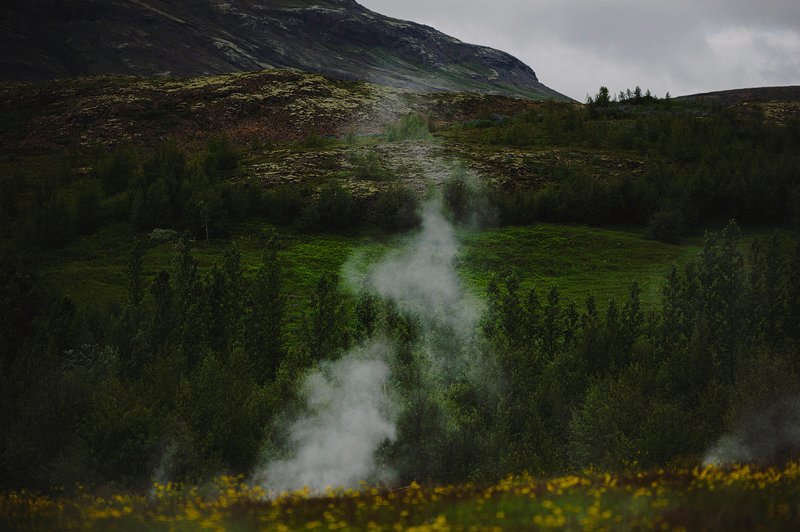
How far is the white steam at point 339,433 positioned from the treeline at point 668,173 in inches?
2180

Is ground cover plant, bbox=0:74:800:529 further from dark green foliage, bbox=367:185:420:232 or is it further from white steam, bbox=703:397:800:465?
dark green foliage, bbox=367:185:420:232

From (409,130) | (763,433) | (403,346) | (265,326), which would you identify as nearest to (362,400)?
(403,346)

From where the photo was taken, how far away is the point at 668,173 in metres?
91.3

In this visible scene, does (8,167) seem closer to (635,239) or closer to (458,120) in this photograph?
(458,120)

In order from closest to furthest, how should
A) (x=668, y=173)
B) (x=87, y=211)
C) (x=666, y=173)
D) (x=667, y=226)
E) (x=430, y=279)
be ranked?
(x=430, y=279), (x=667, y=226), (x=87, y=211), (x=666, y=173), (x=668, y=173)

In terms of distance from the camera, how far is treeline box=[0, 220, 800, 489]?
82.7 feet

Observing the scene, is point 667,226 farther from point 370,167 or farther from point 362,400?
point 362,400

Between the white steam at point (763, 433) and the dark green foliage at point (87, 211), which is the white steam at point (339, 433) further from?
the dark green foliage at point (87, 211)

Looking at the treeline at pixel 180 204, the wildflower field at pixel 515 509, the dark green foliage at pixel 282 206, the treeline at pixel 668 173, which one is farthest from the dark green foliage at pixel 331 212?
the wildflower field at pixel 515 509

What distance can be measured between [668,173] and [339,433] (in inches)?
3231

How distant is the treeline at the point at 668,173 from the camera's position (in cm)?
8288

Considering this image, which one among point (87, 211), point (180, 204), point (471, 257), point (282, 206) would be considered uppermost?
point (282, 206)

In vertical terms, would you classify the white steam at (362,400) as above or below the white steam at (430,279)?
below

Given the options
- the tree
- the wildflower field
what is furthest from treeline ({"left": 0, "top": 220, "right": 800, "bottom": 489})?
the wildflower field
